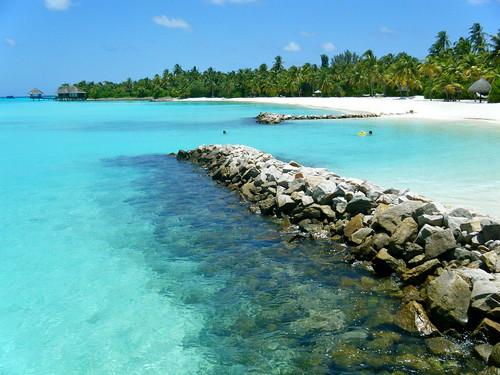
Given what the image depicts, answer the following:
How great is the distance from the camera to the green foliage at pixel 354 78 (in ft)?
229

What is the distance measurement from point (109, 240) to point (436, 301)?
27.2 ft

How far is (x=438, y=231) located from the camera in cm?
860

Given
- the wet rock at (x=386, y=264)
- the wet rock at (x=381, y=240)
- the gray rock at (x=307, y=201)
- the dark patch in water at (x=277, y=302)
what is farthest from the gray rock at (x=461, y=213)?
the gray rock at (x=307, y=201)

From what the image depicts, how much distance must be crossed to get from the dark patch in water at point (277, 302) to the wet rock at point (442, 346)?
0.40 feet

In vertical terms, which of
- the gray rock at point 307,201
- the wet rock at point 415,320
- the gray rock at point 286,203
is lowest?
the wet rock at point 415,320

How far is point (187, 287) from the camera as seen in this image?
8961 mm

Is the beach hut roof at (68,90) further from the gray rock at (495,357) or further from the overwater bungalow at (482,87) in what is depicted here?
the gray rock at (495,357)

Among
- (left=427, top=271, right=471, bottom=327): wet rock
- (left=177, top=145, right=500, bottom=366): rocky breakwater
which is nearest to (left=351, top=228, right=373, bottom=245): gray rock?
(left=177, top=145, right=500, bottom=366): rocky breakwater

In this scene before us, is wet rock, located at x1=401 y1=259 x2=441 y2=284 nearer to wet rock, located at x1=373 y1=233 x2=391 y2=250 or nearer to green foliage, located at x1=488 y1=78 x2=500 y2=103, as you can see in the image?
wet rock, located at x1=373 y1=233 x2=391 y2=250

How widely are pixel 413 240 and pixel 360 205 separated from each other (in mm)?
2283

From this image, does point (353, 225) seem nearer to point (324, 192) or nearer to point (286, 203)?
point (324, 192)

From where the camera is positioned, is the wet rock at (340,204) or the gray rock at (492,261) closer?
the gray rock at (492,261)

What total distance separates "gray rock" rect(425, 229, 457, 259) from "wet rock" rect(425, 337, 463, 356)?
2090mm

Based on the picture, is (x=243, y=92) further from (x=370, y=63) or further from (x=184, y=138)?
(x=184, y=138)
